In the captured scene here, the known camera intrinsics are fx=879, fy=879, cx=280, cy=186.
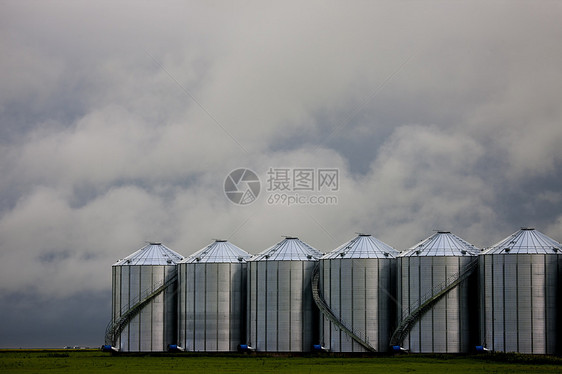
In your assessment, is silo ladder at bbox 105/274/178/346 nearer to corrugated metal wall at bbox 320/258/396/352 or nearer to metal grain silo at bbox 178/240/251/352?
metal grain silo at bbox 178/240/251/352

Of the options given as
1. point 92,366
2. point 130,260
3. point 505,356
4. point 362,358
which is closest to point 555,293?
point 505,356

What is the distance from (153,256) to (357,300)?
117 feet

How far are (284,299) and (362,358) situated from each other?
14.5 metres

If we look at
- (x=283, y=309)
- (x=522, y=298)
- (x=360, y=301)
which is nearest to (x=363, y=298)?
(x=360, y=301)

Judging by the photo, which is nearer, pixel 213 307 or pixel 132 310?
pixel 213 307

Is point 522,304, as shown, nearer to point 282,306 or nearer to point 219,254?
point 282,306

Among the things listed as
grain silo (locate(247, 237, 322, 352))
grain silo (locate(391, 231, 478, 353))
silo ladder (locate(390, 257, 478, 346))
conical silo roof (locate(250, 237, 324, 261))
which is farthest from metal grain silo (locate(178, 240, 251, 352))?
silo ladder (locate(390, 257, 478, 346))

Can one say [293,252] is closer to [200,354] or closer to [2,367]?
[200,354]

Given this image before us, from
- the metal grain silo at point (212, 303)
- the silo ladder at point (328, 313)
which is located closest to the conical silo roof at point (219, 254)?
the metal grain silo at point (212, 303)

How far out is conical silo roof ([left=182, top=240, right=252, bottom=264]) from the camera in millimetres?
128375

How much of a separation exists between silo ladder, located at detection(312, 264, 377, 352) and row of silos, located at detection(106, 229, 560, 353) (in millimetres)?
147

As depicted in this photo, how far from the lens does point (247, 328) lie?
403ft

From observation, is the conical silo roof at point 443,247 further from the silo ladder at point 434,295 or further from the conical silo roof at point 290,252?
the conical silo roof at point 290,252

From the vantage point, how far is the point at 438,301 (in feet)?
364
